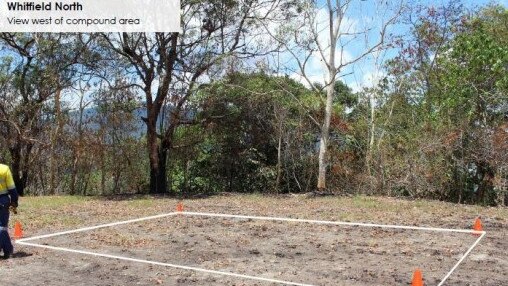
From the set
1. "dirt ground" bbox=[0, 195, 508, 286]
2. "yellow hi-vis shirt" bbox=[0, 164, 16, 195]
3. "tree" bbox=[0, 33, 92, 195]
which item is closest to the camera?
"dirt ground" bbox=[0, 195, 508, 286]

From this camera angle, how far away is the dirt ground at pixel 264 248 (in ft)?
21.7

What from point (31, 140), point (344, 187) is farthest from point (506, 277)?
point (31, 140)

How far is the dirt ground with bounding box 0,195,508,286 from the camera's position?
6.61m

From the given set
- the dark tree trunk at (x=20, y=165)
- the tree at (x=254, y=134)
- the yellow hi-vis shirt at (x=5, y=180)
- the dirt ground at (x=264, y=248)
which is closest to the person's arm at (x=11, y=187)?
the yellow hi-vis shirt at (x=5, y=180)

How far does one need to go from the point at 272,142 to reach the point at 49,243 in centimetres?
1034

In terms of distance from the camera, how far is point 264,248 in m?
8.27

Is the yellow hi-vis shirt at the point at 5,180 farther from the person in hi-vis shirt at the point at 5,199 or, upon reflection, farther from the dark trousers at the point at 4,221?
the dark trousers at the point at 4,221

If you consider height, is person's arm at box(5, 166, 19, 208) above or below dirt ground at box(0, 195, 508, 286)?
above

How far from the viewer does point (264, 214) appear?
11719 mm

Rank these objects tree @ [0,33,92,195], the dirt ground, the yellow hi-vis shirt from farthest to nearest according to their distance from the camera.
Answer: tree @ [0,33,92,195], the yellow hi-vis shirt, the dirt ground

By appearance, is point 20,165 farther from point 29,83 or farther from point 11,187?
point 11,187

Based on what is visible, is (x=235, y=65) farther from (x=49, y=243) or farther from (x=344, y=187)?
(x=49, y=243)

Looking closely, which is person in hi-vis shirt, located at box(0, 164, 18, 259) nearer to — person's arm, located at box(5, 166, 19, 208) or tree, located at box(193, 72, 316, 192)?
person's arm, located at box(5, 166, 19, 208)

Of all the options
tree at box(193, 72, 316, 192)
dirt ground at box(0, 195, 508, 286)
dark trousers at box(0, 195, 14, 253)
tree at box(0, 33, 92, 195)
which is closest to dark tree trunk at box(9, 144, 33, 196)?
tree at box(0, 33, 92, 195)
